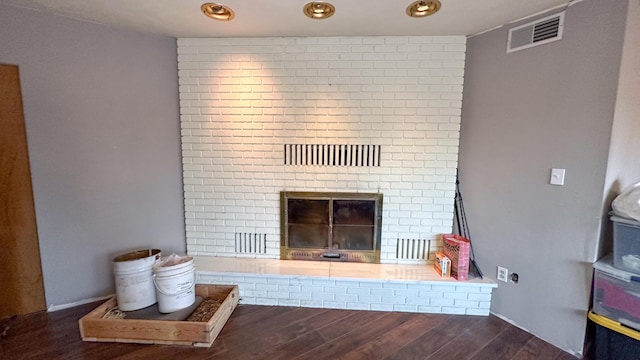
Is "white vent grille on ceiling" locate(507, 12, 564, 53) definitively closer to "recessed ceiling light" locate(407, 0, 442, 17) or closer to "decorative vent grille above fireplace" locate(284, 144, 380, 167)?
"recessed ceiling light" locate(407, 0, 442, 17)

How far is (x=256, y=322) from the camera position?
6.90 feet

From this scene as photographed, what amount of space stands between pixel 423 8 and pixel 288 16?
96 cm

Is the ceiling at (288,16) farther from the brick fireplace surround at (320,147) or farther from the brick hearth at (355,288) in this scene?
the brick hearth at (355,288)

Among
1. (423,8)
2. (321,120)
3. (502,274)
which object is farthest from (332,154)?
(502,274)

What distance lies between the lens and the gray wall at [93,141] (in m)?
2.05

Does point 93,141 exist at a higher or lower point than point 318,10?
lower

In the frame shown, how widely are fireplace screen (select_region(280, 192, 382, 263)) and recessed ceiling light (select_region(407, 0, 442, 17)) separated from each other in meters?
1.52

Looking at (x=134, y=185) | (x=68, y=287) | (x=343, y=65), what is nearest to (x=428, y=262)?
(x=343, y=65)

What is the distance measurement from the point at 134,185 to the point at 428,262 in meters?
2.79

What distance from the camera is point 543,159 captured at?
1.91m

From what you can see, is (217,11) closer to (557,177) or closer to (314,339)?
(314,339)

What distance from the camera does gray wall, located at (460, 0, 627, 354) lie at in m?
1.67

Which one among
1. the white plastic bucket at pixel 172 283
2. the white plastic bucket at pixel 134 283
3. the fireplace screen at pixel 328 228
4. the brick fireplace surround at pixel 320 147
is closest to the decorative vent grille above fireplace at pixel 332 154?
the brick fireplace surround at pixel 320 147

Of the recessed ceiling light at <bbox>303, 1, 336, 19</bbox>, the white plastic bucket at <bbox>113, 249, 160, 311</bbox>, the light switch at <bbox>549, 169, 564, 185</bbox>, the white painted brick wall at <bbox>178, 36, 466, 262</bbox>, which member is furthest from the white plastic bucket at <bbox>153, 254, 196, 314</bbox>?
the light switch at <bbox>549, 169, 564, 185</bbox>
